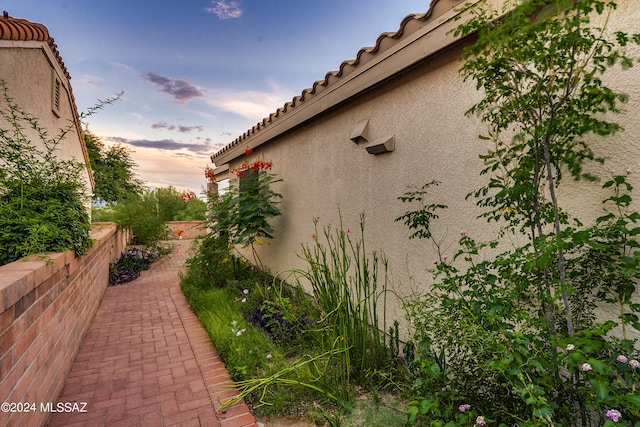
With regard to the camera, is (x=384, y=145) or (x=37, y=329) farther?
(x=384, y=145)

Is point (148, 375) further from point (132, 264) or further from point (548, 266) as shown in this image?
point (132, 264)

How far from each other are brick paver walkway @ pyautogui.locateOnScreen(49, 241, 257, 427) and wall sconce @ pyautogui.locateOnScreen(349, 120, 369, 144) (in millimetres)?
2896

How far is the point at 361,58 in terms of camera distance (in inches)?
147

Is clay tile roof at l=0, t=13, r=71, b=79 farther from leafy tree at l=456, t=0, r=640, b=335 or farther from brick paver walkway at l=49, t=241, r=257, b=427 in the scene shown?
leafy tree at l=456, t=0, r=640, b=335

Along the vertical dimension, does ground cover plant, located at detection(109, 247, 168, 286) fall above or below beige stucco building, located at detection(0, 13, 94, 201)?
below

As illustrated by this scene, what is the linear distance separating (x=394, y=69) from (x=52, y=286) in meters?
3.59

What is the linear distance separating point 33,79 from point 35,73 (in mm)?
149

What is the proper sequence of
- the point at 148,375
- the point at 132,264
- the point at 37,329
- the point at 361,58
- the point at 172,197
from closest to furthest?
1. the point at 37,329
2. the point at 148,375
3. the point at 361,58
4. the point at 132,264
5. the point at 172,197

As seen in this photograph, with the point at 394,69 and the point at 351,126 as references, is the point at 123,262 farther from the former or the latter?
the point at 394,69

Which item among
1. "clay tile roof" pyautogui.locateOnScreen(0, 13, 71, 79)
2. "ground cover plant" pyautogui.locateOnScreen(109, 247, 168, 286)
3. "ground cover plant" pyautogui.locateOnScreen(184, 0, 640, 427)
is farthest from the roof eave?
"ground cover plant" pyautogui.locateOnScreen(109, 247, 168, 286)

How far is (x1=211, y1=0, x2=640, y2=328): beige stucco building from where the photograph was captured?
198cm

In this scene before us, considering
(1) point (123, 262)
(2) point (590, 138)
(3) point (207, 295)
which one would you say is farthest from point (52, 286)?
(1) point (123, 262)

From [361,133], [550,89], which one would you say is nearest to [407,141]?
[361,133]

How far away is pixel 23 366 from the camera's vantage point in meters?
2.02
